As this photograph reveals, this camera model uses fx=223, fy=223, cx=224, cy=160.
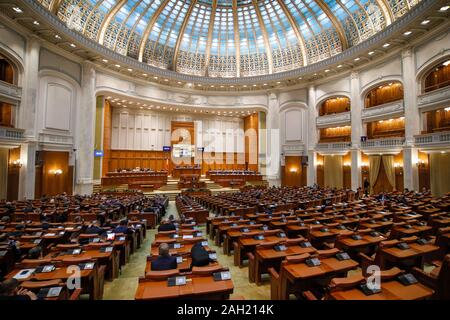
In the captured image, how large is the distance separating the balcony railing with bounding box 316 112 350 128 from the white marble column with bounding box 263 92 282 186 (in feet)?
11.5

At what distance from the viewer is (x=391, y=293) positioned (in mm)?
2281

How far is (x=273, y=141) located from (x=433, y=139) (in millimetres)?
10890

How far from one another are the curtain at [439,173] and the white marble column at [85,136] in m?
19.8

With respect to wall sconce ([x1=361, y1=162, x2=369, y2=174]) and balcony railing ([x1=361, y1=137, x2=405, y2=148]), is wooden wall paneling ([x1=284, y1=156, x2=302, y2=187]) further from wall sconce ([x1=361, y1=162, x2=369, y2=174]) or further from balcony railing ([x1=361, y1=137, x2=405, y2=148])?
balcony railing ([x1=361, y1=137, x2=405, y2=148])

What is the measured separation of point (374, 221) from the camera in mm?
5574

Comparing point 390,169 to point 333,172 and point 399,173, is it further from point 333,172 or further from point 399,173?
point 333,172

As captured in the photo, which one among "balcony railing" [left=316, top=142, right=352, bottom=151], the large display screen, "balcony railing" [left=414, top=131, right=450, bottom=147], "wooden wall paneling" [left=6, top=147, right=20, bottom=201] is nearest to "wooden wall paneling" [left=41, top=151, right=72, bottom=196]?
"wooden wall paneling" [left=6, top=147, right=20, bottom=201]

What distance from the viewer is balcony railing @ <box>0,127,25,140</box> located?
9.84 meters

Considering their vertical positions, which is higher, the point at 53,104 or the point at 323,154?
the point at 53,104

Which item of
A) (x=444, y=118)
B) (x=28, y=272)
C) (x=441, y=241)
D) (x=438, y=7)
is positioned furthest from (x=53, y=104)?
(x=444, y=118)

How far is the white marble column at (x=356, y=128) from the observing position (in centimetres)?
1559

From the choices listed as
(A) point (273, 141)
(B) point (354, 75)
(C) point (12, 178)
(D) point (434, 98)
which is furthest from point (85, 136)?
(D) point (434, 98)

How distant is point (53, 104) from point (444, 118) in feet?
72.9

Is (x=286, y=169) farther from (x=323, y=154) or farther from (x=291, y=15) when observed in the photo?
(x=291, y=15)
